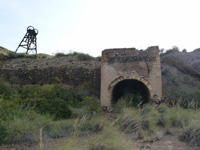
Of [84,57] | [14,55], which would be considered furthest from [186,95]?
[14,55]

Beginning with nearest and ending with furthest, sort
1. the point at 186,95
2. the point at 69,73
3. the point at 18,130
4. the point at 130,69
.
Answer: the point at 18,130
the point at 130,69
the point at 186,95
the point at 69,73

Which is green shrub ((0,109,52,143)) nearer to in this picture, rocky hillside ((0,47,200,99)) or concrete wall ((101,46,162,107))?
concrete wall ((101,46,162,107))

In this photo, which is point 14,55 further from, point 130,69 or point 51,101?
point 130,69

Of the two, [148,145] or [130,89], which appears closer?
[148,145]

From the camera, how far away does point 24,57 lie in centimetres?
1503

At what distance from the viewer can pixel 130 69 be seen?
8.30 metres

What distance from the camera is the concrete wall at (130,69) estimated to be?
26.4 ft

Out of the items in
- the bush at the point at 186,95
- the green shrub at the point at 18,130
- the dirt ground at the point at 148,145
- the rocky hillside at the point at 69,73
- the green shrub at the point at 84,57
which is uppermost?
the green shrub at the point at 84,57

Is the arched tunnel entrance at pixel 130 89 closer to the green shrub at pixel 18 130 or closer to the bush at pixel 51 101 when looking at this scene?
the bush at pixel 51 101

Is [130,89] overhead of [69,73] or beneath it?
beneath

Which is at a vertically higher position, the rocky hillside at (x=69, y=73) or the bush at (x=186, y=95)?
the rocky hillside at (x=69, y=73)

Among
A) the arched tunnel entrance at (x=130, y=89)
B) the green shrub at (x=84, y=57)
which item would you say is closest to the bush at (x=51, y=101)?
the arched tunnel entrance at (x=130, y=89)

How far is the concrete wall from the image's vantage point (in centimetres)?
805

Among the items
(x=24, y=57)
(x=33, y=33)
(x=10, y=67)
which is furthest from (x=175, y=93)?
(x=33, y=33)
